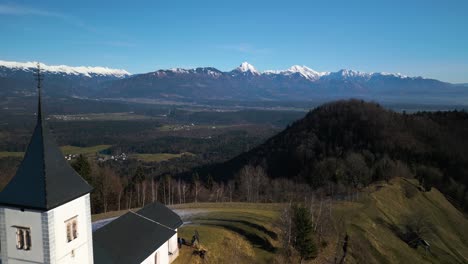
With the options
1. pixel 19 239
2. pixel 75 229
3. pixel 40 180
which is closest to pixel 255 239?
pixel 75 229

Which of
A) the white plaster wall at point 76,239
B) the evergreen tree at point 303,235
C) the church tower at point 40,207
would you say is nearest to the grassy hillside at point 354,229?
the evergreen tree at point 303,235

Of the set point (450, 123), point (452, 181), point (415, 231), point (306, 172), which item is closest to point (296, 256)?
point (415, 231)

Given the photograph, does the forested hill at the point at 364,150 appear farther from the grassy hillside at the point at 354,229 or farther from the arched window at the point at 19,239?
the arched window at the point at 19,239

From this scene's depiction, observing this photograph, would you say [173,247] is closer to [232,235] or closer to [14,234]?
[232,235]

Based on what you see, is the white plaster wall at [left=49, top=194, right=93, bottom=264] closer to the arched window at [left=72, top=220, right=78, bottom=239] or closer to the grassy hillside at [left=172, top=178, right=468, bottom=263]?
the arched window at [left=72, top=220, right=78, bottom=239]

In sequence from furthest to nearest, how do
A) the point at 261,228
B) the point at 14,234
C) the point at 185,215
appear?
the point at 185,215 → the point at 261,228 → the point at 14,234

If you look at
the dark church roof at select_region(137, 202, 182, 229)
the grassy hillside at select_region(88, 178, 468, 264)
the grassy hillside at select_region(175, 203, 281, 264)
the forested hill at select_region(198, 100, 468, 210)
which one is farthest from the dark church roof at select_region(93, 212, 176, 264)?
the forested hill at select_region(198, 100, 468, 210)
